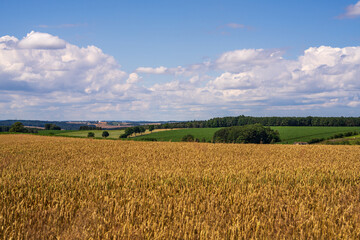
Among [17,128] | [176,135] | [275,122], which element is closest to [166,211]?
[176,135]

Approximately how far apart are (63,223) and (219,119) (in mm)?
117255

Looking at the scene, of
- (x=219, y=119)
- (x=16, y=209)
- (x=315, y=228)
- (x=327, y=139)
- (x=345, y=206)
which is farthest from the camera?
(x=219, y=119)

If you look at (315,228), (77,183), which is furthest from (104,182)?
(315,228)

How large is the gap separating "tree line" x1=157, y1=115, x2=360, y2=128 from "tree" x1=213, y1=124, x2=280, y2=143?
3558 cm

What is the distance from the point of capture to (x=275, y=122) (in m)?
118

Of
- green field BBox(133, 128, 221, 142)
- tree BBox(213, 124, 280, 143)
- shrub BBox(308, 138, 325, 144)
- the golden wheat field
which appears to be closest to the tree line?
green field BBox(133, 128, 221, 142)

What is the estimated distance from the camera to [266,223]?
507 cm

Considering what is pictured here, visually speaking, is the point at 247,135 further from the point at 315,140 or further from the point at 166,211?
the point at 166,211

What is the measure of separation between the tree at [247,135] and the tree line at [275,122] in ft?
117

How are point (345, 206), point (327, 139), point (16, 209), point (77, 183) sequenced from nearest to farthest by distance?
point (16, 209) → point (345, 206) → point (77, 183) → point (327, 139)

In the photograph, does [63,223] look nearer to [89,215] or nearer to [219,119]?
[89,215]

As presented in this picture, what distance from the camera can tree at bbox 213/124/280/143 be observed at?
7044 centimetres

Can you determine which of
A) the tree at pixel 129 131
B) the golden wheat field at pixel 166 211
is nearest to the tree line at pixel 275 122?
the tree at pixel 129 131

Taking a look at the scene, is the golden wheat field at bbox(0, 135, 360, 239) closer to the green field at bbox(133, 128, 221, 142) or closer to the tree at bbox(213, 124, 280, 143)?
the green field at bbox(133, 128, 221, 142)
